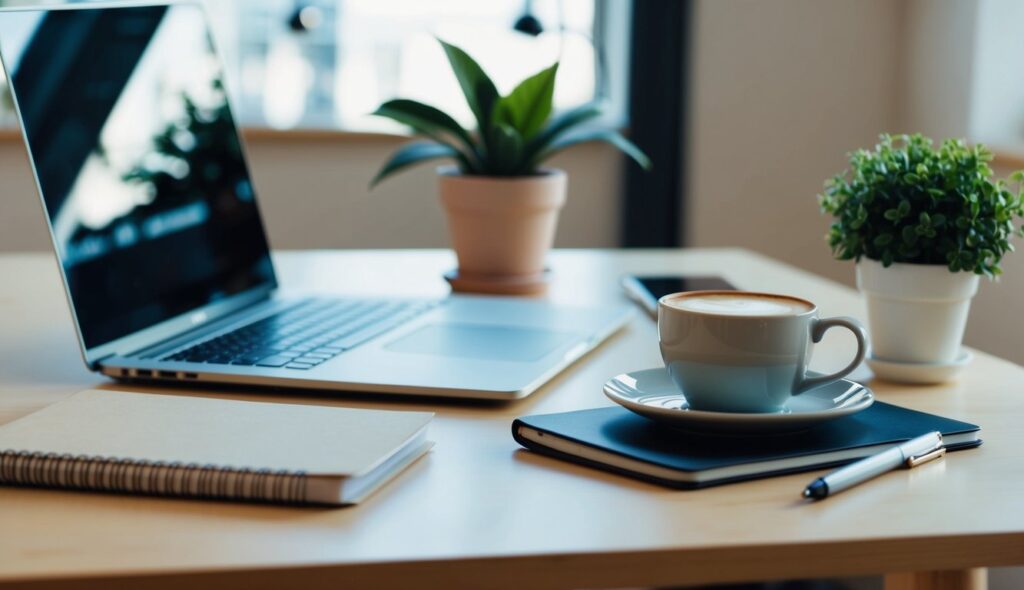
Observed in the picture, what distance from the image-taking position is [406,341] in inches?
38.5

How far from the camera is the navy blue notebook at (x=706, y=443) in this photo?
2.14 feet

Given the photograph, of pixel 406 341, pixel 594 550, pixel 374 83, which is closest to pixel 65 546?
pixel 594 550

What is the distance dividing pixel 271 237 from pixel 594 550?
2.26 m

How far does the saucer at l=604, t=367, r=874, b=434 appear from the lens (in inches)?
26.9

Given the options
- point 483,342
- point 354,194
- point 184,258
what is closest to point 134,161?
point 184,258

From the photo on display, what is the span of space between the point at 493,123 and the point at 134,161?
43cm

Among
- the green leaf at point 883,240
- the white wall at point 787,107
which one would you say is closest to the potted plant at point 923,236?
the green leaf at point 883,240

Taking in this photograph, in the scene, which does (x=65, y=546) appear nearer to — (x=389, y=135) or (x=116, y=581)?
(x=116, y=581)

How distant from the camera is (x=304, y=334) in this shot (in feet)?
3.26

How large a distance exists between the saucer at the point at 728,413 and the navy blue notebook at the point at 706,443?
1 centimetres

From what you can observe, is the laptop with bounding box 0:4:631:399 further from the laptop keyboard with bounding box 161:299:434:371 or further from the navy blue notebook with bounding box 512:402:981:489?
the navy blue notebook with bounding box 512:402:981:489

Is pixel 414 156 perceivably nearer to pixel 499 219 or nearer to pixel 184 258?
pixel 499 219

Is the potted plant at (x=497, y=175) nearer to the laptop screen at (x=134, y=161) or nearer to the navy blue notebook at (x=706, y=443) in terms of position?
the laptop screen at (x=134, y=161)

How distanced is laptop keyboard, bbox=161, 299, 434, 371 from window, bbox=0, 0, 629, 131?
64.9 inches
